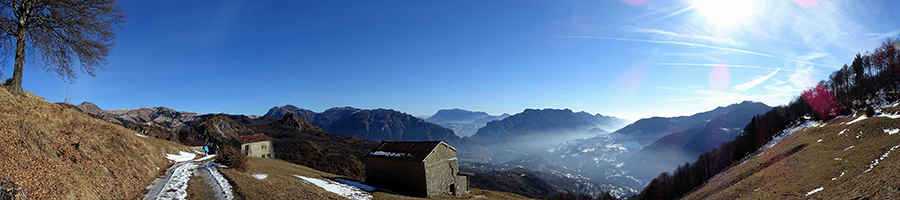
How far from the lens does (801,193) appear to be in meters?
19.8

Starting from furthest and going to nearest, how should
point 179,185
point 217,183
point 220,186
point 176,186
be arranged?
point 217,183, point 220,186, point 179,185, point 176,186

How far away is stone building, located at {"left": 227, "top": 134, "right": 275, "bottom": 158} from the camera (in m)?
57.9

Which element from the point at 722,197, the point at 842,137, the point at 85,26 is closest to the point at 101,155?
the point at 85,26

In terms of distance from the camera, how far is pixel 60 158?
47.0ft

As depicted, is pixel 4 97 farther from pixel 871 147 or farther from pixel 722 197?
pixel 871 147

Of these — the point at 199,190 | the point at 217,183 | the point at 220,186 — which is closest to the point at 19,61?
the point at 217,183

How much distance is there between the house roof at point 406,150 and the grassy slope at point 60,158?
20.7m

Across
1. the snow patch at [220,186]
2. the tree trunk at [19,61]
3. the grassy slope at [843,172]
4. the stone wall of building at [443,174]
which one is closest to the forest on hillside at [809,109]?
the grassy slope at [843,172]

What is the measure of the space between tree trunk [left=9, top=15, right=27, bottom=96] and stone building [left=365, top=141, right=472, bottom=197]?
91.3ft

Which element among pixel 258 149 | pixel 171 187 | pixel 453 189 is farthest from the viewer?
pixel 258 149

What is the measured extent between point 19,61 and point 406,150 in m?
30.1

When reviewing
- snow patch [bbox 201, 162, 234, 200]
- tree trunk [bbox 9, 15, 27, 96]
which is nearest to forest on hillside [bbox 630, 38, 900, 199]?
snow patch [bbox 201, 162, 234, 200]

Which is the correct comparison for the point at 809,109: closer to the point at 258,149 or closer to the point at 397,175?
the point at 397,175

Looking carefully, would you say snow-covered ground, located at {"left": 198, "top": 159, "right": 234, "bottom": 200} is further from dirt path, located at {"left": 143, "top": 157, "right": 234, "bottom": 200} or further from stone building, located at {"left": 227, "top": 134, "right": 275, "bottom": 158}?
stone building, located at {"left": 227, "top": 134, "right": 275, "bottom": 158}
